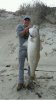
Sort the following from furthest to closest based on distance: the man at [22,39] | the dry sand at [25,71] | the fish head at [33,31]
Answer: the dry sand at [25,71]
the man at [22,39]
the fish head at [33,31]

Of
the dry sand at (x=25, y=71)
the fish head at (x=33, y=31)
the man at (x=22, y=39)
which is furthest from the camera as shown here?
the dry sand at (x=25, y=71)

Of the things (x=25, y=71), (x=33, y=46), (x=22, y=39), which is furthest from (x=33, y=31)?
(x=25, y=71)

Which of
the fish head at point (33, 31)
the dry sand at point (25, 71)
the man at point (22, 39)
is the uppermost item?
the fish head at point (33, 31)

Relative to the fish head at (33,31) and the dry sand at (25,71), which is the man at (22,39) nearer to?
the dry sand at (25,71)

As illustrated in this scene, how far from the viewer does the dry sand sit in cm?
1081

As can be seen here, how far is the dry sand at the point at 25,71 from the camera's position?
10.8 meters

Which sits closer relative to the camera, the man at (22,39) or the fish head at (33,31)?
the fish head at (33,31)

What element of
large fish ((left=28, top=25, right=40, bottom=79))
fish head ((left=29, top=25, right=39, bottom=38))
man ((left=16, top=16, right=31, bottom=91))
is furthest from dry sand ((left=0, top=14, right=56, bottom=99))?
fish head ((left=29, top=25, right=39, bottom=38))

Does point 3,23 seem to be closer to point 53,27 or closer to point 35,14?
point 35,14

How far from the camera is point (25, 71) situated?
13.1 metres

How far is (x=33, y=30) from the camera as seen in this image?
9617mm

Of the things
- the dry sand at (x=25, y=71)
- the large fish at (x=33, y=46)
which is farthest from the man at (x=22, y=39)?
the large fish at (x=33, y=46)

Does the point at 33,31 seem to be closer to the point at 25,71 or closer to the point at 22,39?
the point at 22,39

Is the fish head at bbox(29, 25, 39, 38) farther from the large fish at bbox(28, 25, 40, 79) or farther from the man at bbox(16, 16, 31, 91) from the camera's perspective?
the man at bbox(16, 16, 31, 91)
